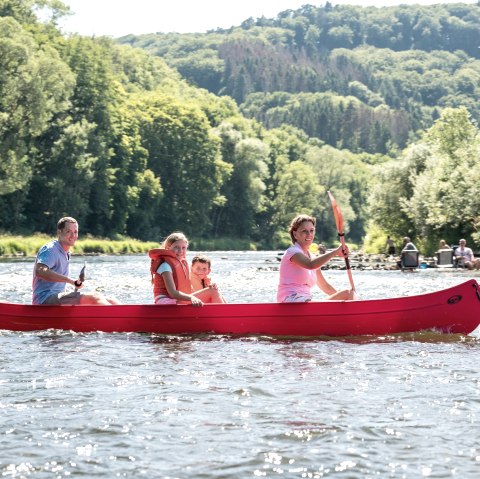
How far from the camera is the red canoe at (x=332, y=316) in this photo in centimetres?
1203

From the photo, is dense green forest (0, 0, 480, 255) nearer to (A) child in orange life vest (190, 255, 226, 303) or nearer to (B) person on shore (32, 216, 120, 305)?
(A) child in orange life vest (190, 255, 226, 303)

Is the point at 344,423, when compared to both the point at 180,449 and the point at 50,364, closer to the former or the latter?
the point at 180,449

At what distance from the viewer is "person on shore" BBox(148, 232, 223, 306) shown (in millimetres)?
12242

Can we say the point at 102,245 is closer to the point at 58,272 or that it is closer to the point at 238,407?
the point at 58,272

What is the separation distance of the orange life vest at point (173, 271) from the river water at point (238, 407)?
780 mm

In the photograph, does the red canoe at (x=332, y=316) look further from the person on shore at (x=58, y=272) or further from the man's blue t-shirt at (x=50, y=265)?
the man's blue t-shirt at (x=50, y=265)

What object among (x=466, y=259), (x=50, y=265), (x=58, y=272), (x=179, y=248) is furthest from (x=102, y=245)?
(x=179, y=248)

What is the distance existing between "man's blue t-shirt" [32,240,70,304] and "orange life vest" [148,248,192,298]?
1140 millimetres

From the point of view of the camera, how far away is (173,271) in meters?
12.5

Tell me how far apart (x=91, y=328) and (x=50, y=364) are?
8.85 ft

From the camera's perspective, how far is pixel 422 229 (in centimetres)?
4897

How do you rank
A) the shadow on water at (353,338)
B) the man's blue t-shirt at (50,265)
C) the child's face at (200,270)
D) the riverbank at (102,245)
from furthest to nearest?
the riverbank at (102,245) → the child's face at (200,270) → the man's blue t-shirt at (50,265) → the shadow on water at (353,338)

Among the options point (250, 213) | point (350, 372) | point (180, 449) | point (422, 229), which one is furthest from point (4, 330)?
point (250, 213)

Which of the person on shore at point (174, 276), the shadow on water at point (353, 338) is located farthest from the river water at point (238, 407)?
the person on shore at point (174, 276)
